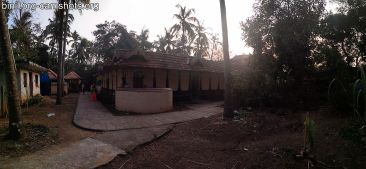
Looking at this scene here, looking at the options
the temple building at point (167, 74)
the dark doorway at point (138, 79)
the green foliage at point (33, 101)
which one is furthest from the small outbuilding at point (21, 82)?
the dark doorway at point (138, 79)

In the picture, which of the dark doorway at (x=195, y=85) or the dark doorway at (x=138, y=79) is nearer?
the dark doorway at (x=138, y=79)

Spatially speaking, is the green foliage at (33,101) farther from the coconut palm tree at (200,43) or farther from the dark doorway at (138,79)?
the coconut palm tree at (200,43)

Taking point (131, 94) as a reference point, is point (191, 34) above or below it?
above

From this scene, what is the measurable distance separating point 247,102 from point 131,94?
589 centimetres

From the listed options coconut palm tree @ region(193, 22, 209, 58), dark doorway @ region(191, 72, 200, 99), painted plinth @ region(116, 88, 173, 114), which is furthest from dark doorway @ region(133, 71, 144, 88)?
coconut palm tree @ region(193, 22, 209, 58)

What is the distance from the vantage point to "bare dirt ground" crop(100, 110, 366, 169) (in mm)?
4562

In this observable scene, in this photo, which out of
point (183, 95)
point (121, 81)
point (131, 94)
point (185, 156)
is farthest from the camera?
point (183, 95)

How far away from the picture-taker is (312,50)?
1142 cm

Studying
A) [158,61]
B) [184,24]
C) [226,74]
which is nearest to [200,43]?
[184,24]

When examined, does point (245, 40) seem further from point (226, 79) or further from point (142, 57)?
point (142, 57)

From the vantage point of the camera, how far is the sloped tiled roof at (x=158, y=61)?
15562 millimetres

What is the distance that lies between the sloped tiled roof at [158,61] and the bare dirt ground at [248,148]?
8.33 m

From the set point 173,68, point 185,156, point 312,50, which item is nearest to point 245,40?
point 312,50

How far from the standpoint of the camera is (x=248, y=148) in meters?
5.96
